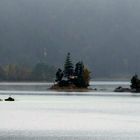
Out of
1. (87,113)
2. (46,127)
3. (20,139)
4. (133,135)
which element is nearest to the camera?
(20,139)

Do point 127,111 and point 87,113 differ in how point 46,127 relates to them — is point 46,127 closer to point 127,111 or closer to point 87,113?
point 87,113

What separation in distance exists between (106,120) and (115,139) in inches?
1095

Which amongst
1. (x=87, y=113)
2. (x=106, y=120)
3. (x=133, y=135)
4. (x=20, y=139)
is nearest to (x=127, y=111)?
(x=87, y=113)

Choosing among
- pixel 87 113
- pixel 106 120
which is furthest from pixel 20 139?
pixel 87 113

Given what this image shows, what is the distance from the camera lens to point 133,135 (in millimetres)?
88938

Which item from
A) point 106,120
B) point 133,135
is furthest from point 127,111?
point 133,135

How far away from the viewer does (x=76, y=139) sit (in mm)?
83938

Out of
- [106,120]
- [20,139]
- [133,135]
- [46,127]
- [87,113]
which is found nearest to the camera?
[20,139]

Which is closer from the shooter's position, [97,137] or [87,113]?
[97,137]

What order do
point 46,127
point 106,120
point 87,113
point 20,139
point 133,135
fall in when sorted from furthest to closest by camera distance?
1. point 87,113
2. point 106,120
3. point 46,127
4. point 133,135
5. point 20,139

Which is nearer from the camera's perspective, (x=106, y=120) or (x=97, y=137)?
(x=97, y=137)

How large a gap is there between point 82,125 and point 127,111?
3296 centimetres

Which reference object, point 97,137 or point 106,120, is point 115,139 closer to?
point 97,137

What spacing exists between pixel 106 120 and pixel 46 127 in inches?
618
